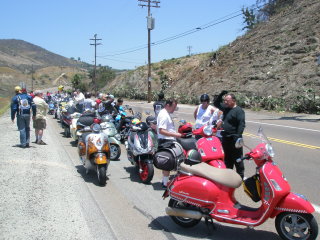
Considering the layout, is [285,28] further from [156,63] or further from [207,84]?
[156,63]

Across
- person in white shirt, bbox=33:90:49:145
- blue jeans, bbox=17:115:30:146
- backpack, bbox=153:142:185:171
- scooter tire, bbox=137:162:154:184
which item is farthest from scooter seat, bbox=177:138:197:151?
person in white shirt, bbox=33:90:49:145

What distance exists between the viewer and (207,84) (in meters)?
41.0

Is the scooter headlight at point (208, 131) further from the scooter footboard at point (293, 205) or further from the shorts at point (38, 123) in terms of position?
the shorts at point (38, 123)

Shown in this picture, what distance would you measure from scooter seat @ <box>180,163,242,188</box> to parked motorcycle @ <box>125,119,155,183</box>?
2611 millimetres

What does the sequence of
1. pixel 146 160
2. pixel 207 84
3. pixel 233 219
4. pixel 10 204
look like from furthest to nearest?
pixel 207 84 → pixel 146 160 → pixel 10 204 → pixel 233 219

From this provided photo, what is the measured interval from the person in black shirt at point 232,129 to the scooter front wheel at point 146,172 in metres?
1.50

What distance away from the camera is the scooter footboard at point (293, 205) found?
4.38 metres

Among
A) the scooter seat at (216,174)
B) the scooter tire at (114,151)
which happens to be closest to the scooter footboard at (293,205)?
the scooter seat at (216,174)

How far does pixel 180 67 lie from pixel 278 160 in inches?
2111

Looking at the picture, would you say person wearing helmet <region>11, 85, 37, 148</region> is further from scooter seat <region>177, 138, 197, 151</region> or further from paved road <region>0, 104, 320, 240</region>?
scooter seat <region>177, 138, 197, 151</region>

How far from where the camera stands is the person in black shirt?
7.11 meters

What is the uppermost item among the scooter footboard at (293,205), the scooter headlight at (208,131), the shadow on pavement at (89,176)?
the scooter headlight at (208,131)

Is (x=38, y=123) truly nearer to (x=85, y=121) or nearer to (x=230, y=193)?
(x=85, y=121)

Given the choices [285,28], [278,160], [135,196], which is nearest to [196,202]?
[135,196]
